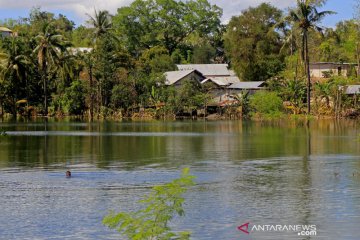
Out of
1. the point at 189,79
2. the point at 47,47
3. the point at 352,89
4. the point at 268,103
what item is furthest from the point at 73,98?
the point at 352,89

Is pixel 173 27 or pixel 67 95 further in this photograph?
pixel 173 27

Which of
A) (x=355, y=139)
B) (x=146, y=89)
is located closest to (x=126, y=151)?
(x=355, y=139)

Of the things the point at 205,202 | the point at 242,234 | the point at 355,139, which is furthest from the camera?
the point at 355,139

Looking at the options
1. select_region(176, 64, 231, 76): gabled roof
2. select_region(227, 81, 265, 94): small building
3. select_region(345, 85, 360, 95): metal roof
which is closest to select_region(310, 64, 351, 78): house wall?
select_region(227, 81, 265, 94): small building

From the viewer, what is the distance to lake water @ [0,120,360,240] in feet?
55.6

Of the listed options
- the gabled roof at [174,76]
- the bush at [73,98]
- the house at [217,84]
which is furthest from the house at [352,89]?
the bush at [73,98]

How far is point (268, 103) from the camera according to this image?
67438mm

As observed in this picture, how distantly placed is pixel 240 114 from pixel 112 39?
18.7 metres

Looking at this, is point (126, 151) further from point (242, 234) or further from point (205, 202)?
point (242, 234)

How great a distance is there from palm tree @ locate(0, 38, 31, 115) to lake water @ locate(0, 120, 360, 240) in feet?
110

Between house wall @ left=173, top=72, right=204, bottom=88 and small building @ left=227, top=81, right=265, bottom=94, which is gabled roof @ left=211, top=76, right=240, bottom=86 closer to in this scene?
house wall @ left=173, top=72, right=204, bottom=88

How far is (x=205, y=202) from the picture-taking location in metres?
19.6

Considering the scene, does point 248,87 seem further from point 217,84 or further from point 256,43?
point 256,43

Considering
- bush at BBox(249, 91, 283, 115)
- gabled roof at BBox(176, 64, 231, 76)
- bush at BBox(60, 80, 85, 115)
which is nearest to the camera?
bush at BBox(249, 91, 283, 115)
